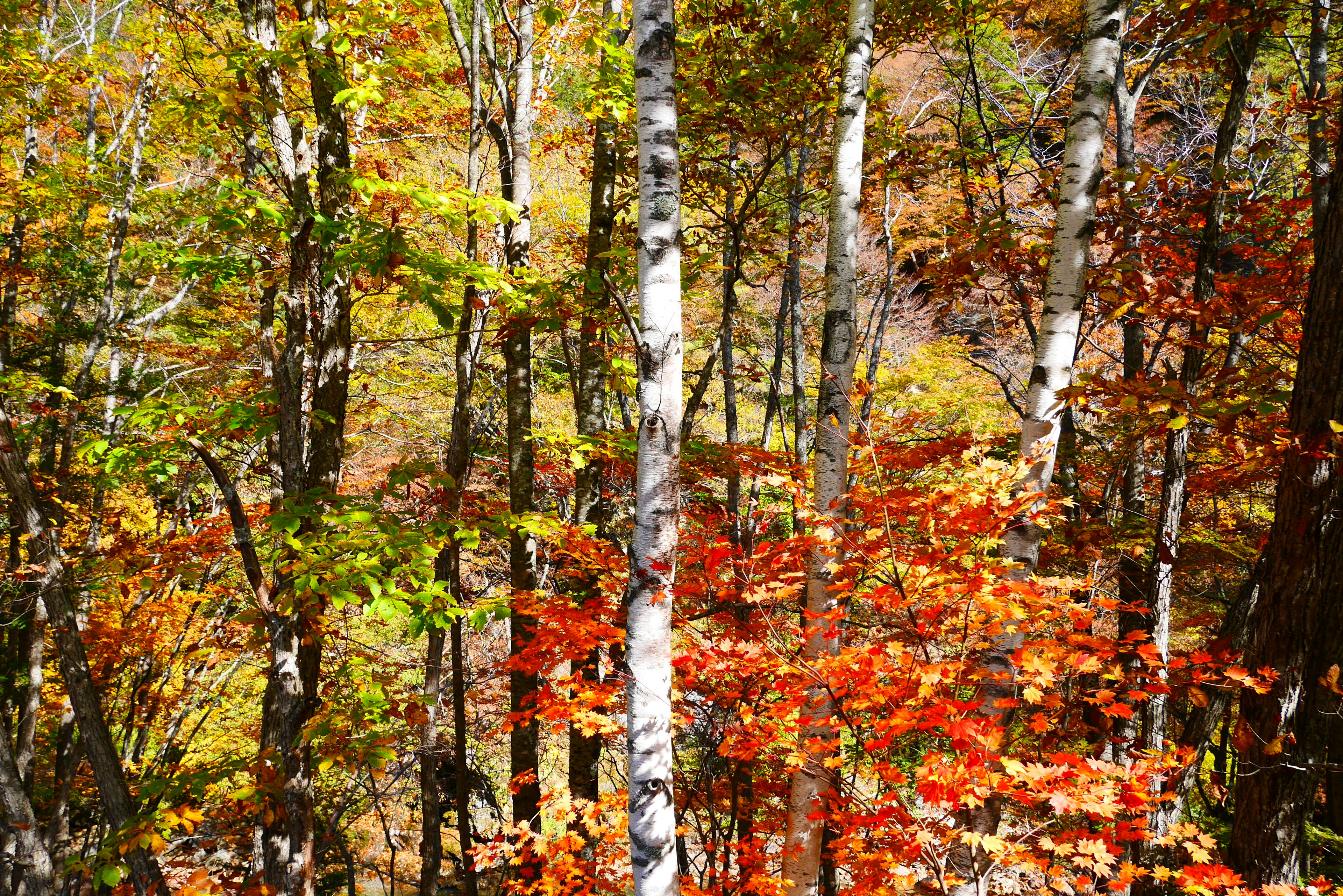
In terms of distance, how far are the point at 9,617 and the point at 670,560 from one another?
1047cm

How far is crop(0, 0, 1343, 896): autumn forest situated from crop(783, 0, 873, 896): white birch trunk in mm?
32

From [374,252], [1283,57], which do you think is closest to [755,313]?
[1283,57]

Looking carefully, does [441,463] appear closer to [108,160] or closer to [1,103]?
[108,160]

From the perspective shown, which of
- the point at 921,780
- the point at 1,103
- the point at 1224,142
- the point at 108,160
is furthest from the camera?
the point at 108,160

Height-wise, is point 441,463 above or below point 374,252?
below

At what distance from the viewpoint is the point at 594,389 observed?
20.1ft

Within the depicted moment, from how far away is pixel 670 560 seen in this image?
278cm

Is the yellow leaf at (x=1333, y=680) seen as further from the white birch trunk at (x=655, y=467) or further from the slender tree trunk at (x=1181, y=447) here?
the white birch trunk at (x=655, y=467)

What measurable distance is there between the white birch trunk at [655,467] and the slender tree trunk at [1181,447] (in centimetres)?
423

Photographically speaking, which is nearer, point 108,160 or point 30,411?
point 30,411

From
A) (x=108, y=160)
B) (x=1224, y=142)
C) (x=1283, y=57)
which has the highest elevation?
(x=1283, y=57)

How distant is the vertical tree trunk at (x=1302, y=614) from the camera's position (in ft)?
10.9

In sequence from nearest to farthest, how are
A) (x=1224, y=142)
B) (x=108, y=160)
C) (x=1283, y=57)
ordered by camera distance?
(x=1224, y=142) → (x=108, y=160) → (x=1283, y=57)

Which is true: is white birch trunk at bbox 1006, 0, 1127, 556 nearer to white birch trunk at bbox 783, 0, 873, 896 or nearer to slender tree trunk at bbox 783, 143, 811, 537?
white birch trunk at bbox 783, 0, 873, 896
